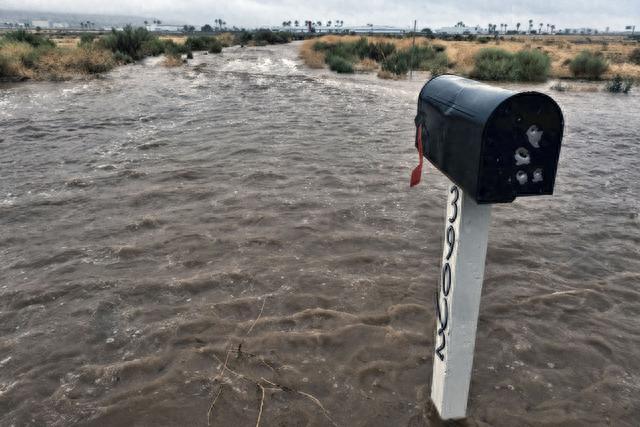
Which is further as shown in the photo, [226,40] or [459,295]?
[226,40]

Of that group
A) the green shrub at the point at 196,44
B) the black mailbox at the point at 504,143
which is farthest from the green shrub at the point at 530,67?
the green shrub at the point at 196,44

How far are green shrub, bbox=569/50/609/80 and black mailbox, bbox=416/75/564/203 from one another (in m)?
23.6

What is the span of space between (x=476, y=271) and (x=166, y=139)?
8.18m

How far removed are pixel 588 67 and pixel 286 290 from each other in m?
22.9

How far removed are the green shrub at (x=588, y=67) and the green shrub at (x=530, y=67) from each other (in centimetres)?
157

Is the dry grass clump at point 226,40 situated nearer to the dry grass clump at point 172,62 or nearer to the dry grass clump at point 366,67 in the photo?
the dry grass clump at point 172,62

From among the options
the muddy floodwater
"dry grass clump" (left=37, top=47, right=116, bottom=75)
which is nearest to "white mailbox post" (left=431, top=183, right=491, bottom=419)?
the muddy floodwater

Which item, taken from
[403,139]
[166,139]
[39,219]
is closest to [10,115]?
[166,139]

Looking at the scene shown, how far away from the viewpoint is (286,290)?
4062 mm

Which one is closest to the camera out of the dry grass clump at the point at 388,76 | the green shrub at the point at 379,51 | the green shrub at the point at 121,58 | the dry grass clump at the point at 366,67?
the dry grass clump at the point at 388,76

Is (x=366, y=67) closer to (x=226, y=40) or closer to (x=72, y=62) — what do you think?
(x=72, y=62)

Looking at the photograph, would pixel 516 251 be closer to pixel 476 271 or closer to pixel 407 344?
pixel 407 344

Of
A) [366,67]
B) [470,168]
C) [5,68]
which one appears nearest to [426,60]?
[366,67]

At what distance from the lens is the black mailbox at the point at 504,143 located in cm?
182
